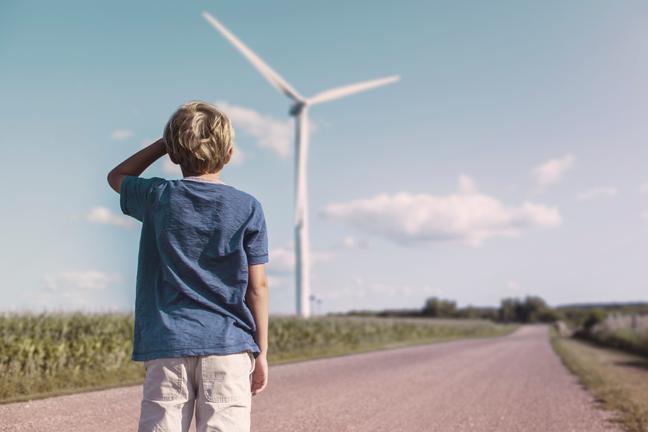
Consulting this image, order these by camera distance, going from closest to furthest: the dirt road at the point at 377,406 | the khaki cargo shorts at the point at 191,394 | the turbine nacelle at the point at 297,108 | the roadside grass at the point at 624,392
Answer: the khaki cargo shorts at the point at 191,394, the dirt road at the point at 377,406, the roadside grass at the point at 624,392, the turbine nacelle at the point at 297,108

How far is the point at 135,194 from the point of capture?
2750 millimetres

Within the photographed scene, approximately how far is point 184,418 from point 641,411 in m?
10.2

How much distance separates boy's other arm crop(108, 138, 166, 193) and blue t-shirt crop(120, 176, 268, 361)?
18 centimetres

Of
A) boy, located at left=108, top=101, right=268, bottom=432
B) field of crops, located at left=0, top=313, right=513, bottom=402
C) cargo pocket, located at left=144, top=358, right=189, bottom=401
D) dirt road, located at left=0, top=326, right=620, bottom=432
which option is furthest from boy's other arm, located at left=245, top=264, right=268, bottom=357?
field of crops, located at left=0, top=313, right=513, bottom=402

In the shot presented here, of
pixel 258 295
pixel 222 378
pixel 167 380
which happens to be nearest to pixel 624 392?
pixel 258 295

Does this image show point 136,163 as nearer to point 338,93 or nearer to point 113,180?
point 113,180

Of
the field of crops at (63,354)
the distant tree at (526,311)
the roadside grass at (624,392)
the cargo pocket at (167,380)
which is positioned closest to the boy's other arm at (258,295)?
the cargo pocket at (167,380)

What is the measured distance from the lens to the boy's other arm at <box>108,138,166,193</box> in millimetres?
2844

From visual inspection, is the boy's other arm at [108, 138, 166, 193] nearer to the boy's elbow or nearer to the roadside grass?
the boy's elbow

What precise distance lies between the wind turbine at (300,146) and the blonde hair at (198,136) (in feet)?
106

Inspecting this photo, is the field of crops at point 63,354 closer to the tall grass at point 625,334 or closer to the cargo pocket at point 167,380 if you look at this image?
the cargo pocket at point 167,380

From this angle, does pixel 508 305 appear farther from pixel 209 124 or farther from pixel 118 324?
pixel 209 124

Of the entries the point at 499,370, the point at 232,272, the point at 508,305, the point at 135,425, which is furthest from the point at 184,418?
the point at 508,305

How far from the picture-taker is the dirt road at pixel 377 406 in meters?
8.02
